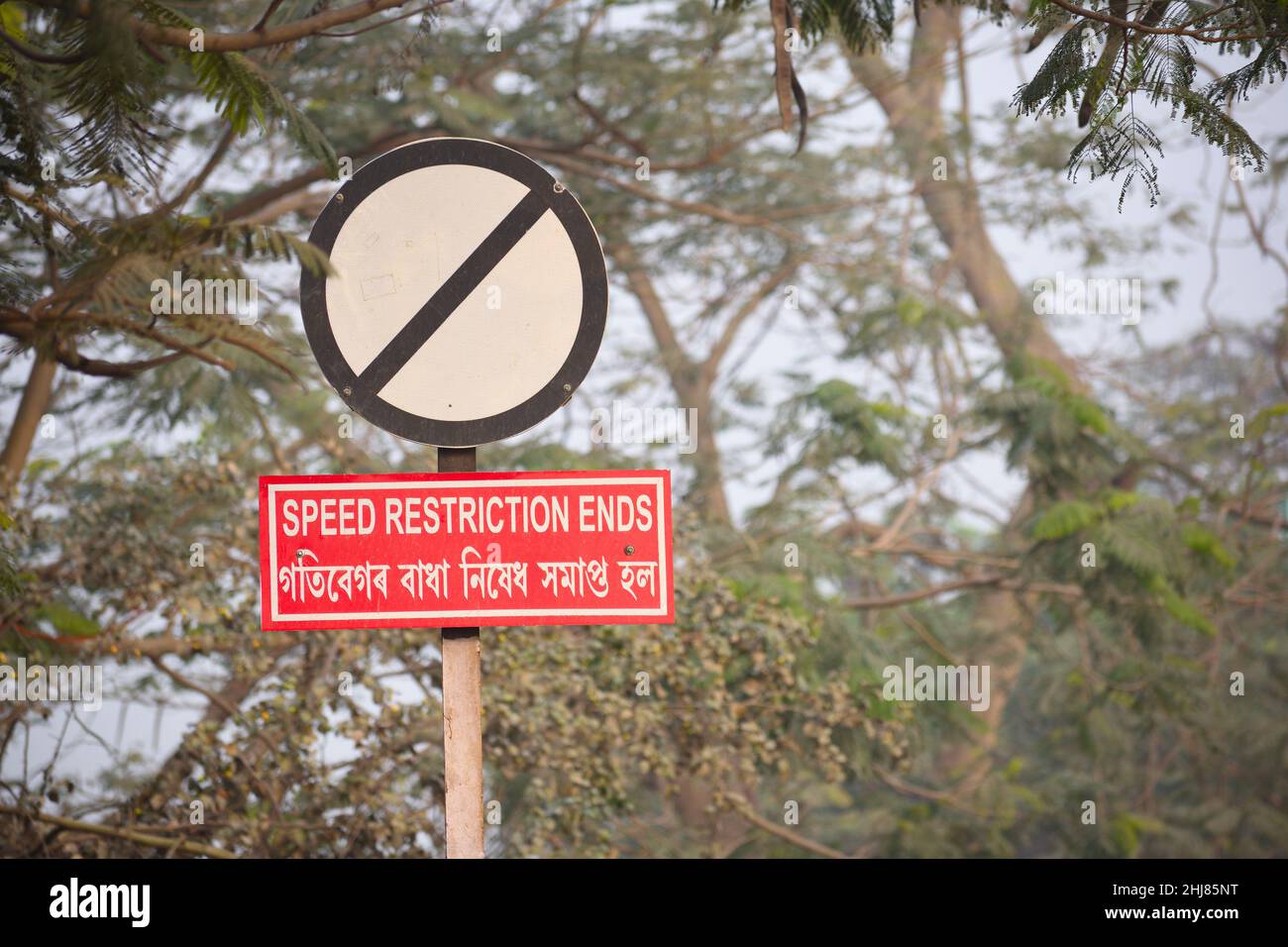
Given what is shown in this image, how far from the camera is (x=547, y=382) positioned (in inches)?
89.3

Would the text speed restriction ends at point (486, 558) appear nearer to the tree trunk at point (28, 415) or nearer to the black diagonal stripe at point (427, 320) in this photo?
the black diagonal stripe at point (427, 320)

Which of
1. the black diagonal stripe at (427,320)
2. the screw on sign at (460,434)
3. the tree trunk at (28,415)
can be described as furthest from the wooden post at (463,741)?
the tree trunk at (28,415)

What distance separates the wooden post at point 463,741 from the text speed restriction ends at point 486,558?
6cm

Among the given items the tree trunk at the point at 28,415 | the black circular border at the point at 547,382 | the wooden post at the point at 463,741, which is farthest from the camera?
the tree trunk at the point at 28,415

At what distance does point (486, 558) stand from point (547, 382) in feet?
1.13

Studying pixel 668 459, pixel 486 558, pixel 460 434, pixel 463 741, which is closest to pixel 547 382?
pixel 460 434

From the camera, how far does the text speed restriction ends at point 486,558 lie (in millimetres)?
2170

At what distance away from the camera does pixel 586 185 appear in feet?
28.8

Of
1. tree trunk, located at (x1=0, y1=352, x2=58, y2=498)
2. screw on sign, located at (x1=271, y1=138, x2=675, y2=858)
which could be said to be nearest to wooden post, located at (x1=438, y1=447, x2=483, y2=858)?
screw on sign, located at (x1=271, y1=138, x2=675, y2=858)

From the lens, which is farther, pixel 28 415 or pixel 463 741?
pixel 28 415

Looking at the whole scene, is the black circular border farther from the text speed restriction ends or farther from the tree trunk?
the tree trunk

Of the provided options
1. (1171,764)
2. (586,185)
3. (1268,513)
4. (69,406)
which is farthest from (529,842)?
(1171,764)

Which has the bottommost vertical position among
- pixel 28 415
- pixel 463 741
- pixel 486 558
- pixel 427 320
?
pixel 463 741

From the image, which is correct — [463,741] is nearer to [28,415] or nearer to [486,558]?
[486,558]
